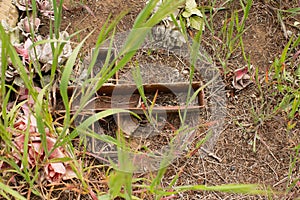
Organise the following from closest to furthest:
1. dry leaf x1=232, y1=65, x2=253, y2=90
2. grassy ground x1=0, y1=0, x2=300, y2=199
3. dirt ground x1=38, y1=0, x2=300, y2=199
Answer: grassy ground x1=0, y1=0, x2=300, y2=199 < dirt ground x1=38, y1=0, x2=300, y2=199 < dry leaf x1=232, y1=65, x2=253, y2=90

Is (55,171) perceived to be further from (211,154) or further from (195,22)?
(195,22)

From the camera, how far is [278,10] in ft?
6.12

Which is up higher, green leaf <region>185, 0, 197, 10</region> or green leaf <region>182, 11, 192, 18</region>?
green leaf <region>185, 0, 197, 10</region>

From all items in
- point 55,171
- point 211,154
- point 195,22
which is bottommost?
point 211,154

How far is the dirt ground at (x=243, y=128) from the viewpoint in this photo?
5.33 feet

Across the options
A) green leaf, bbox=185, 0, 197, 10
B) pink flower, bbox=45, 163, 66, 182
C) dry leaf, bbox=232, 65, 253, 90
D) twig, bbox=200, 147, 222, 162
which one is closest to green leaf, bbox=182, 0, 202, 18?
green leaf, bbox=185, 0, 197, 10

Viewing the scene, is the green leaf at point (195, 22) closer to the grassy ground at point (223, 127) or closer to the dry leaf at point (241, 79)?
the grassy ground at point (223, 127)

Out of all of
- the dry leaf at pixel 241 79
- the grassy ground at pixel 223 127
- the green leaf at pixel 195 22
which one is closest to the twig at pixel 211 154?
the grassy ground at pixel 223 127

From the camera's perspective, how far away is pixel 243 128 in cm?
170

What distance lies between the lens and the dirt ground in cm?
162

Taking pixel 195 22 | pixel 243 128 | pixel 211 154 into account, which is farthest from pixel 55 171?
pixel 195 22

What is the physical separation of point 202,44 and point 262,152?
461mm

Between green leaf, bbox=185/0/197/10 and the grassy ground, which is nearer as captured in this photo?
the grassy ground

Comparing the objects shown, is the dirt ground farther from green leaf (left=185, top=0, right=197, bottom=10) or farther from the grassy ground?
green leaf (left=185, top=0, right=197, bottom=10)
